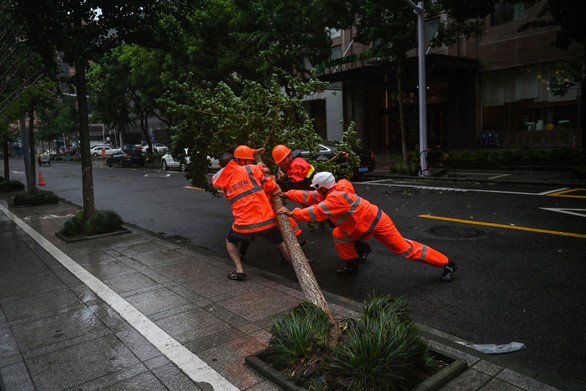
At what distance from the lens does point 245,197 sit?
5.64 m

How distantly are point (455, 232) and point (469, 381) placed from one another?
17.1ft

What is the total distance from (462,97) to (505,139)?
129 inches

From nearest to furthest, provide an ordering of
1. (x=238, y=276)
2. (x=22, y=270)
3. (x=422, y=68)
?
1. (x=238, y=276)
2. (x=22, y=270)
3. (x=422, y=68)

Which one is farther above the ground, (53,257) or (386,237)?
(386,237)

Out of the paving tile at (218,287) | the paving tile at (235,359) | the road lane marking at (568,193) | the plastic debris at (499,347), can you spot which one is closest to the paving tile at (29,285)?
the paving tile at (218,287)

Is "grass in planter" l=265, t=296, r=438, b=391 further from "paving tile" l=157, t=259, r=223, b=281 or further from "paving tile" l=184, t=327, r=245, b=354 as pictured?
"paving tile" l=157, t=259, r=223, b=281

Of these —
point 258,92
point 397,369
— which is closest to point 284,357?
point 397,369

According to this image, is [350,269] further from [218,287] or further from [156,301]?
[156,301]

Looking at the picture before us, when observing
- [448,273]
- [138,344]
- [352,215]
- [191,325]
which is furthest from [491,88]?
[138,344]

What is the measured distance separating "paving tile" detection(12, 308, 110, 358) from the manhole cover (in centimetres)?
577

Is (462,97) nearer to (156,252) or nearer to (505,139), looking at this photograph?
(505,139)

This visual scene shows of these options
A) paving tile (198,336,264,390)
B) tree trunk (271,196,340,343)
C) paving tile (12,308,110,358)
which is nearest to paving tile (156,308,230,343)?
paving tile (198,336,264,390)

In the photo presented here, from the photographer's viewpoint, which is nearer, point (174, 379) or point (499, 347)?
point (174, 379)

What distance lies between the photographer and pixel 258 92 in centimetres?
607
